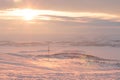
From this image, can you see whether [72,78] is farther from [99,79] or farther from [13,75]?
[13,75]

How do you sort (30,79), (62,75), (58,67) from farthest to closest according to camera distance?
(58,67), (62,75), (30,79)

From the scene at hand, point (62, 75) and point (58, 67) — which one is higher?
point (58, 67)

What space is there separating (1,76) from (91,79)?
5.61m

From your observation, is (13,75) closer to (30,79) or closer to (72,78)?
(30,79)

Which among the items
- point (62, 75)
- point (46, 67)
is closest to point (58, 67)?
point (46, 67)

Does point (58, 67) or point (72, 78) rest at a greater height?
point (58, 67)

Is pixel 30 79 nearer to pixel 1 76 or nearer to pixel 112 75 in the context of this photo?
pixel 1 76

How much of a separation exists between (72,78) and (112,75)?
3.23 meters

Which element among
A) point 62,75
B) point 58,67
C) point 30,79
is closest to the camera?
point 30,79

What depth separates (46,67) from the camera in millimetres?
29281

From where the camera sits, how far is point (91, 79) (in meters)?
21.0

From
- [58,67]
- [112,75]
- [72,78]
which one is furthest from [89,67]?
[72,78]

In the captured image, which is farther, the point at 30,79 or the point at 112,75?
the point at 112,75

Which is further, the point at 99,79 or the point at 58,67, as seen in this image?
the point at 58,67
